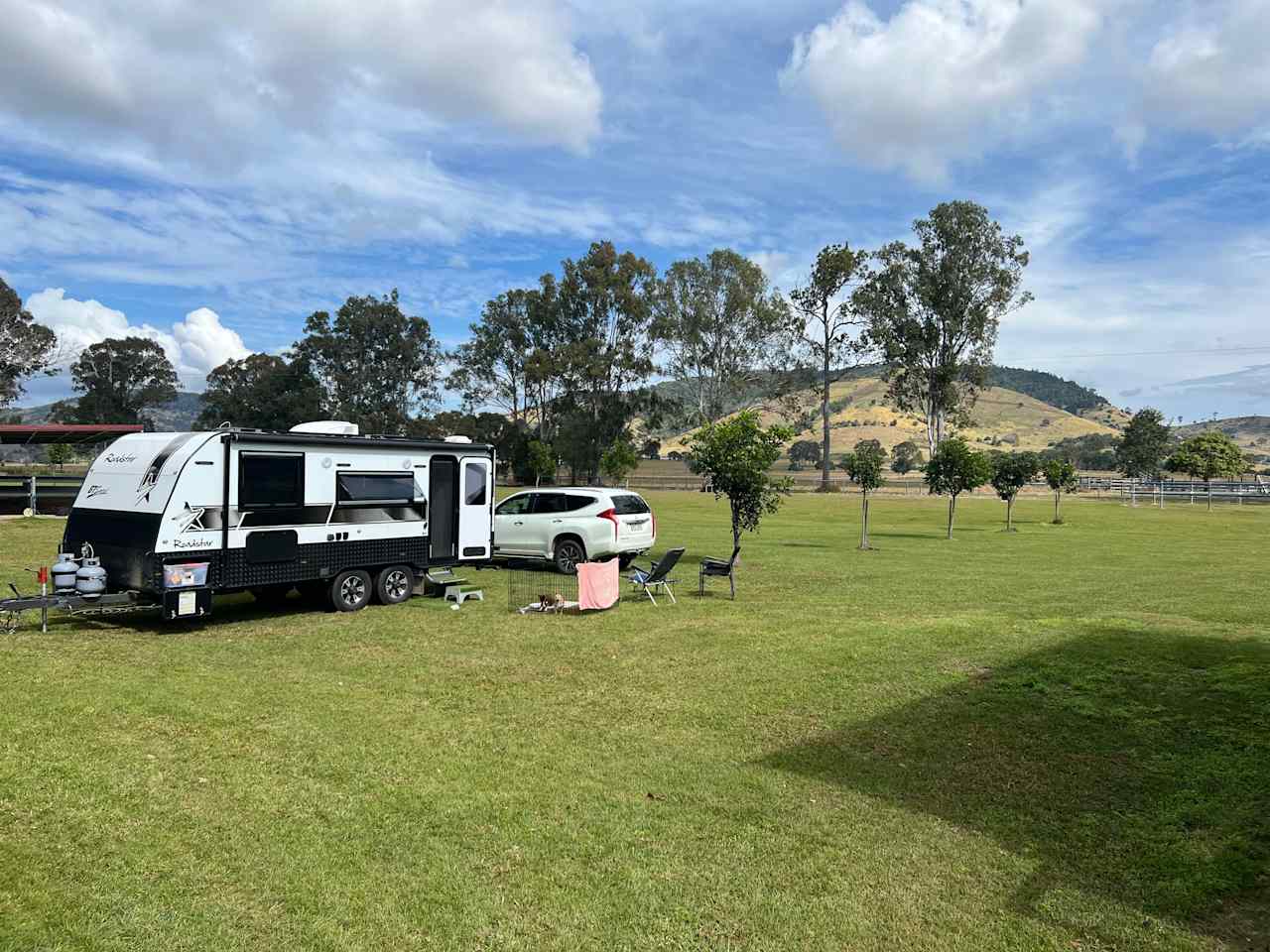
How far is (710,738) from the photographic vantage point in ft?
21.9

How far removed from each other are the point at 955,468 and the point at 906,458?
107830 mm

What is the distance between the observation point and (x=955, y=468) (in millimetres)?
27875

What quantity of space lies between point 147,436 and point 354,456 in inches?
105

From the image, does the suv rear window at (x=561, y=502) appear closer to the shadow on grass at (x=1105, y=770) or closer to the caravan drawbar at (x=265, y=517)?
the caravan drawbar at (x=265, y=517)

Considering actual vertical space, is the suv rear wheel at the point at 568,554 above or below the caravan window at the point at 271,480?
below

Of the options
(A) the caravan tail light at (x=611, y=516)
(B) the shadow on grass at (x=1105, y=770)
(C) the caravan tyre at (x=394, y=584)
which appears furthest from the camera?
(A) the caravan tail light at (x=611, y=516)

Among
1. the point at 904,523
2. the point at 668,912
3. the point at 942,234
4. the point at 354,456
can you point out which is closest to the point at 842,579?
the point at 354,456

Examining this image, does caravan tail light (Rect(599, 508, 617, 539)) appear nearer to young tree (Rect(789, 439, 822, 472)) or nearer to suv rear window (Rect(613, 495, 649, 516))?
suv rear window (Rect(613, 495, 649, 516))

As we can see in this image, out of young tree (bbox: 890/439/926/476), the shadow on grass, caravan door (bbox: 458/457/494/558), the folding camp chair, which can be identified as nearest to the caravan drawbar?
caravan door (bbox: 458/457/494/558)

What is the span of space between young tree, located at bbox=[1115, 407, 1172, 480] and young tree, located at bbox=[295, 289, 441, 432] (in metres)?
74.5

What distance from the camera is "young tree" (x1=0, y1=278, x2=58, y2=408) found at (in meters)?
60.6

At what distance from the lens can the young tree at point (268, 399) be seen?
7238 centimetres

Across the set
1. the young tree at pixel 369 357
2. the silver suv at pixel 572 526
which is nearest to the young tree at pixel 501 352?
the young tree at pixel 369 357

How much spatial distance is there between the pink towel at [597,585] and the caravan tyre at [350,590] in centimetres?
320
